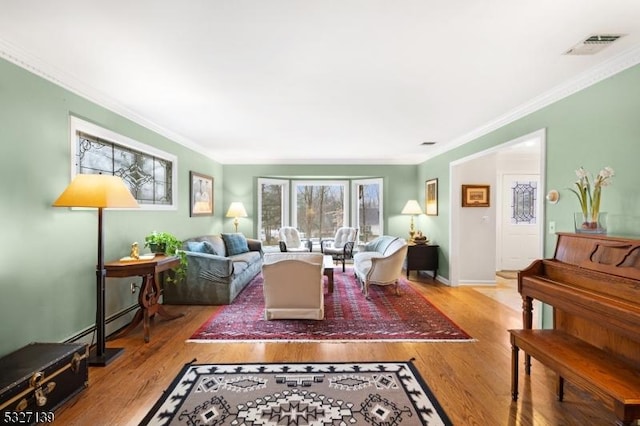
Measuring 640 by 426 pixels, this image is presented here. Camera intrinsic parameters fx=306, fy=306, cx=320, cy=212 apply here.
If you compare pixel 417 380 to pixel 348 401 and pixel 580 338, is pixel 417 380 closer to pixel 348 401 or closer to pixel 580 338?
pixel 348 401

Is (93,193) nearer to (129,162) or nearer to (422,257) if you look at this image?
(129,162)

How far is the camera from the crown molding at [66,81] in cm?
223

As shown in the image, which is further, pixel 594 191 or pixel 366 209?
pixel 366 209

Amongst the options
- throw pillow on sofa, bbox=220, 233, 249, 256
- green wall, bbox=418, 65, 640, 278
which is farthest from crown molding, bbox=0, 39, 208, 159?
green wall, bbox=418, 65, 640, 278

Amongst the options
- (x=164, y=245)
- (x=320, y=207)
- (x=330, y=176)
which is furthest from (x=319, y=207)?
(x=164, y=245)

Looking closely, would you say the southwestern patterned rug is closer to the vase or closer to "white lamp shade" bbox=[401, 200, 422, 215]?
the vase

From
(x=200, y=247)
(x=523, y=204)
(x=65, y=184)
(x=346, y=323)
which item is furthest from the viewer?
(x=523, y=204)

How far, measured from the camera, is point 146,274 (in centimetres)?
312

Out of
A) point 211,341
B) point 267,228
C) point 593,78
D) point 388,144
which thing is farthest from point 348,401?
point 267,228

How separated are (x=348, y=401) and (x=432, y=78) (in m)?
2.70

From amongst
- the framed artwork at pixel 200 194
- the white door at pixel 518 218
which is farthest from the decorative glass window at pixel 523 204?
the framed artwork at pixel 200 194

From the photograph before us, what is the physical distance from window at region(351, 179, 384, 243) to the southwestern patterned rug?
4.84 m

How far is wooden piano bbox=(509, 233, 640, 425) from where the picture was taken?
1.58m

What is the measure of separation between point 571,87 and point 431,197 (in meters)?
3.54
